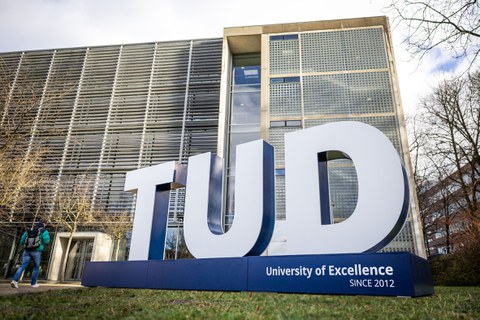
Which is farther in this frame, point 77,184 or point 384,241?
point 77,184

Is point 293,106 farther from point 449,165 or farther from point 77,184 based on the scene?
point 77,184

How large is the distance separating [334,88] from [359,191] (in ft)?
50.1

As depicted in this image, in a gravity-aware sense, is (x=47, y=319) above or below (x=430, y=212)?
below

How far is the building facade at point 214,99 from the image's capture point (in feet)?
62.0

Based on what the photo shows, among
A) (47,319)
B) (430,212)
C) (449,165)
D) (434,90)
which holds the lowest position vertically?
(47,319)

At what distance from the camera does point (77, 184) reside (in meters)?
18.7

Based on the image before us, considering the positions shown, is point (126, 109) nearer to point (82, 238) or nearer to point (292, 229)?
point (82, 238)

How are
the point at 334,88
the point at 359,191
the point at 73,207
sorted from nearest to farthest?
the point at 359,191
the point at 73,207
the point at 334,88

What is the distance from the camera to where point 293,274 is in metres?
5.39

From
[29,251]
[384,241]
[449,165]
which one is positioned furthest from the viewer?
[449,165]

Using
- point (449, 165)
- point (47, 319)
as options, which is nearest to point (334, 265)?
point (47, 319)

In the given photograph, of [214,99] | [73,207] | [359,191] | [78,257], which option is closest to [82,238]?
[78,257]

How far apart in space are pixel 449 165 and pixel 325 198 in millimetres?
12492

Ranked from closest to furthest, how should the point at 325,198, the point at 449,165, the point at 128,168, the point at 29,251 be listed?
1. the point at 325,198
2. the point at 29,251
3. the point at 449,165
4. the point at 128,168
